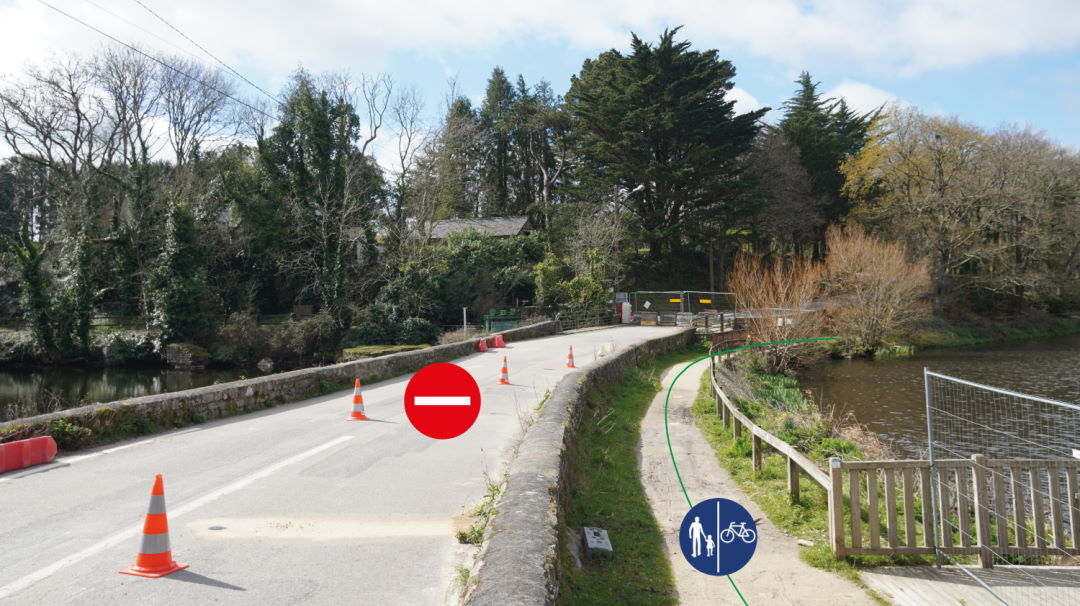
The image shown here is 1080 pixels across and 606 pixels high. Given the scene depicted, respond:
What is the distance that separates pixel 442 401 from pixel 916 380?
72.1ft

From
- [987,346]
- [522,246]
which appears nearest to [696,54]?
[522,246]

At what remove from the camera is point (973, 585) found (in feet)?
19.5

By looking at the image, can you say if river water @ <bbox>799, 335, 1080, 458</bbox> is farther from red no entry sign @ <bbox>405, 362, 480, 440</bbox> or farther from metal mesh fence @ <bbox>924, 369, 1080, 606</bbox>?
red no entry sign @ <bbox>405, 362, 480, 440</bbox>

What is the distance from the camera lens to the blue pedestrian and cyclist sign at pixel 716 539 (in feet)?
20.1

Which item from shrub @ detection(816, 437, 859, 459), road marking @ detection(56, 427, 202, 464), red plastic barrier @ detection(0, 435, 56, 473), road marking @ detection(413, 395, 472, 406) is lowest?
shrub @ detection(816, 437, 859, 459)

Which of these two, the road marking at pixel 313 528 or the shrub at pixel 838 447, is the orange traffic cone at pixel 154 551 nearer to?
the road marking at pixel 313 528

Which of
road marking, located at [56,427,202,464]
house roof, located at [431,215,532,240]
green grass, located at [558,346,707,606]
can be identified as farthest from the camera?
house roof, located at [431,215,532,240]

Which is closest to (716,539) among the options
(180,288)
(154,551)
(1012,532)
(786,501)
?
(786,501)

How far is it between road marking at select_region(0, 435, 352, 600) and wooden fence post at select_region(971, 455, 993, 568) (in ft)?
23.4

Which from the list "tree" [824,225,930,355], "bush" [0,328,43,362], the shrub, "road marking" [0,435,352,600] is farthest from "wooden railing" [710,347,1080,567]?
"bush" [0,328,43,362]

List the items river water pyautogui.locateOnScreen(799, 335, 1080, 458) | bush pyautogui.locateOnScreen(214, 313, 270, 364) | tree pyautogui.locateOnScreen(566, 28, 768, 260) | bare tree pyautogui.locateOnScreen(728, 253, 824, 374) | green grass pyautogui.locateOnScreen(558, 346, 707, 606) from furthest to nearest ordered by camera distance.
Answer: tree pyautogui.locateOnScreen(566, 28, 768, 260) → bush pyautogui.locateOnScreen(214, 313, 270, 364) → bare tree pyautogui.locateOnScreen(728, 253, 824, 374) → river water pyautogui.locateOnScreen(799, 335, 1080, 458) → green grass pyautogui.locateOnScreen(558, 346, 707, 606)

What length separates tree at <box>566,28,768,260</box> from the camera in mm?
39597

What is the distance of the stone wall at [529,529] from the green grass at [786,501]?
2.56 metres

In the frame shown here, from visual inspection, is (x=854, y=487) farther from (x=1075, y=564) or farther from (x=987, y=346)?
(x=987, y=346)
